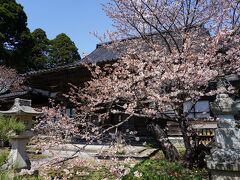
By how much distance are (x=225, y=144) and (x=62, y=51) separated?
32102 mm

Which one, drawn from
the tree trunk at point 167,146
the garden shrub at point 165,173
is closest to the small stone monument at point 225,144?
the garden shrub at point 165,173

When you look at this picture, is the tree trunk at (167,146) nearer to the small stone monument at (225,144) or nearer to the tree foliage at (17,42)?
the small stone monument at (225,144)

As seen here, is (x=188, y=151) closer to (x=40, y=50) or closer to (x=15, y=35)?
(x=15, y=35)

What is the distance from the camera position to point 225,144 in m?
3.45

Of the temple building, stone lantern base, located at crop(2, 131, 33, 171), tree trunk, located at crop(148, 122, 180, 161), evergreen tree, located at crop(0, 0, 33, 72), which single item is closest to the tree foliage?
evergreen tree, located at crop(0, 0, 33, 72)

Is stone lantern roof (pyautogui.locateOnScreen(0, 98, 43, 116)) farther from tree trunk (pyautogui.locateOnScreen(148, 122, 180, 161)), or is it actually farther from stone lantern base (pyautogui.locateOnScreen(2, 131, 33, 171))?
tree trunk (pyautogui.locateOnScreen(148, 122, 180, 161))

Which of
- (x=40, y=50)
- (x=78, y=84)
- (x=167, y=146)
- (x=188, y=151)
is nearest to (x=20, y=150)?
(x=167, y=146)

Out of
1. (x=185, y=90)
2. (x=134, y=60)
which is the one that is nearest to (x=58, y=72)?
(x=134, y=60)

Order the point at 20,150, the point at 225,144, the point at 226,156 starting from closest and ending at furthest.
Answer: the point at 226,156 → the point at 225,144 → the point at 20,150

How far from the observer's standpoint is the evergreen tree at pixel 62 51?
33.6 meters

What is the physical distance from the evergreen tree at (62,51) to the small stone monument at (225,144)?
31179 millimetres

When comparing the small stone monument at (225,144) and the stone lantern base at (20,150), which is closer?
the small stone monument at (225,144)

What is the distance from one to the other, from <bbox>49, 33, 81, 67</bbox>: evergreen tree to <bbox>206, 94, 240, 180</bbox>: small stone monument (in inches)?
1228

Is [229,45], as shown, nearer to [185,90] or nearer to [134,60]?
[185,90]
